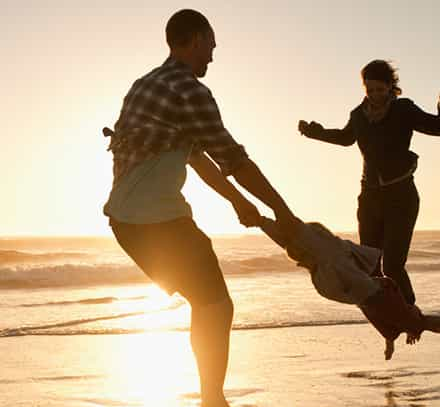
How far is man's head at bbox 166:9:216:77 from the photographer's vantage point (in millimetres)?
3814

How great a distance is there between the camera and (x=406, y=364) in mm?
5973

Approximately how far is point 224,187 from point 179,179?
305 millimetres

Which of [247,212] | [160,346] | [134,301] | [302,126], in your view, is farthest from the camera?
[134,301]

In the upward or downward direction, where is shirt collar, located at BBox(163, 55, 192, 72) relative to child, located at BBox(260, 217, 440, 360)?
upward

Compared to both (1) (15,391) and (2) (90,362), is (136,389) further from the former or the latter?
(2) (90,362)

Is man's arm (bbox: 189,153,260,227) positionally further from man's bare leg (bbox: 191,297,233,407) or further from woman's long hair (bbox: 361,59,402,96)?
woman's long hair (bbox: 361,59,402,96)

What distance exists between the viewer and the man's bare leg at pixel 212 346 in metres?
3.75

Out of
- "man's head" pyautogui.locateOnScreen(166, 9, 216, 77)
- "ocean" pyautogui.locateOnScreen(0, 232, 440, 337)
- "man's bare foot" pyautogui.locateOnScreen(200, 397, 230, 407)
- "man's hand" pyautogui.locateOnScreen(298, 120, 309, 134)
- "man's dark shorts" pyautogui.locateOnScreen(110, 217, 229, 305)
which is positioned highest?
"man's head" pyautogui.locateOnScreen(166, 9, 216, 77)

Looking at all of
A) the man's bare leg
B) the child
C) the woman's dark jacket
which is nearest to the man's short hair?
the child

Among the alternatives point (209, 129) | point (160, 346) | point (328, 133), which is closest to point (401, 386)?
point (328, 133)

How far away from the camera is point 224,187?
3961 mm

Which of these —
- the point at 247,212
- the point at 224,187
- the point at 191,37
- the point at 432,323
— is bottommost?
the point at 432,323

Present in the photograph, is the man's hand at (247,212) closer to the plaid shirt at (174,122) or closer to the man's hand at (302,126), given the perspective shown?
the plaid shirt at (174,122)

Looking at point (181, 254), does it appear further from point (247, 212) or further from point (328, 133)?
point (328, 133)
